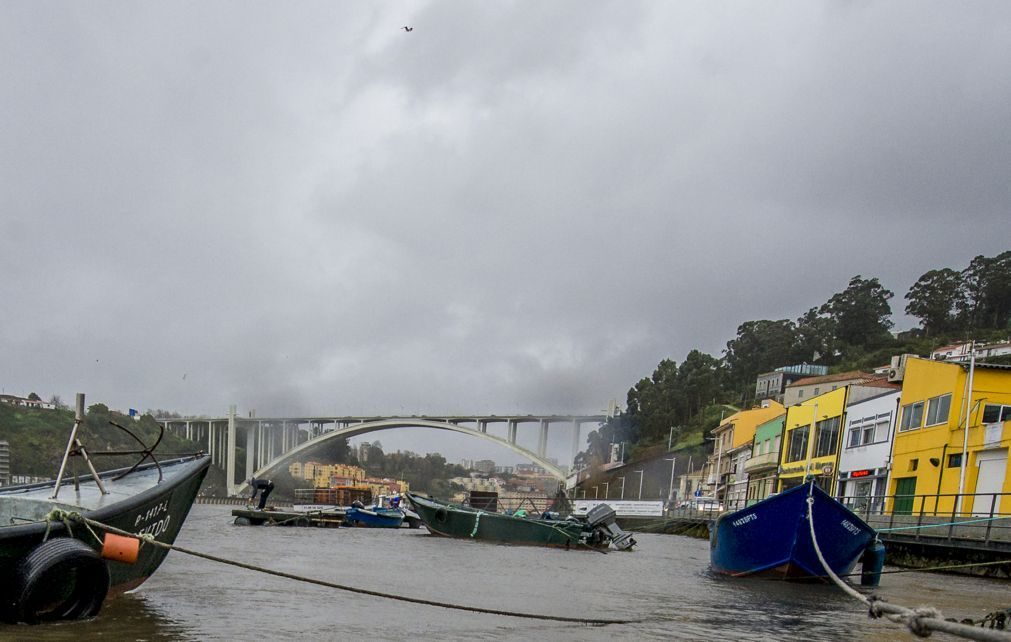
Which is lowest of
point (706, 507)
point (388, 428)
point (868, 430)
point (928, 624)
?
point (388, 428)

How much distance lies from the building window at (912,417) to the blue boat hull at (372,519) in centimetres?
2315

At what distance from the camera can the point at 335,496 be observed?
8100cm

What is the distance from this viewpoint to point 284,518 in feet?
123

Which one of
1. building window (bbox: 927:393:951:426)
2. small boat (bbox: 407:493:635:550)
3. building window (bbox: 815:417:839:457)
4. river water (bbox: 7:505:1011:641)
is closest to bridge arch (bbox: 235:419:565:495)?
building window (bbox: 815:417:839:457)

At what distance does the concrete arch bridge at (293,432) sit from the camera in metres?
76.6

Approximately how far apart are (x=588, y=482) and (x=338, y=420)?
78.2 feet

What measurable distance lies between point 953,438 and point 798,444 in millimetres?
15579

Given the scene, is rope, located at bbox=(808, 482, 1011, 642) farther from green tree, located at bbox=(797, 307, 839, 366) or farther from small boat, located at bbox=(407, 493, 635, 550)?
green tree, located at bbox=(797, 307, 839, 366)

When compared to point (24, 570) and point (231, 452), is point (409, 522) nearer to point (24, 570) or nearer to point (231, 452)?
point (24, 570)

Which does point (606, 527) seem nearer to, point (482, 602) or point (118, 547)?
point (482, 602)

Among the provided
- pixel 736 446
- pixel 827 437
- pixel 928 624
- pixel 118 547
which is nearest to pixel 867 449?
pixel 827 437

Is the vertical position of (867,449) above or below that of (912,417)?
below

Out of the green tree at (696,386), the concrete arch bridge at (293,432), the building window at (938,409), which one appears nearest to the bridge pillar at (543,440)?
the concrete arch bridge at (293,432)

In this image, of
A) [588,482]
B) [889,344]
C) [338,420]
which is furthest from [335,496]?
[889,344]
